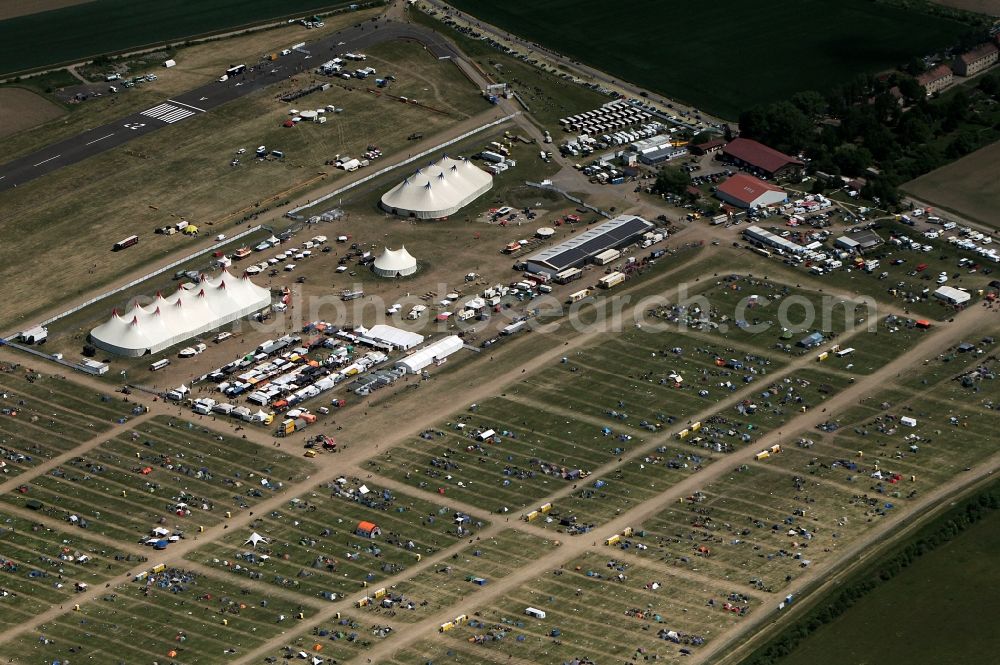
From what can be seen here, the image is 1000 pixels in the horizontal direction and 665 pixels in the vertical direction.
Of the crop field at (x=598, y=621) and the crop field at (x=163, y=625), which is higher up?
the crop field at (x=598, y=621)

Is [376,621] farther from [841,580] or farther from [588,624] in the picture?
[841,580]

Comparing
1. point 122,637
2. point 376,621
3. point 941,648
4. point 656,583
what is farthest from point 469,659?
point 941,648

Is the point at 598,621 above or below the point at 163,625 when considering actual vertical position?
above

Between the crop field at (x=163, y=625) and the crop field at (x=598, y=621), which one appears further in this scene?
the crop field at (x=163, y=625)

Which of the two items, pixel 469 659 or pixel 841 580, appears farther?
pixel 841 580
